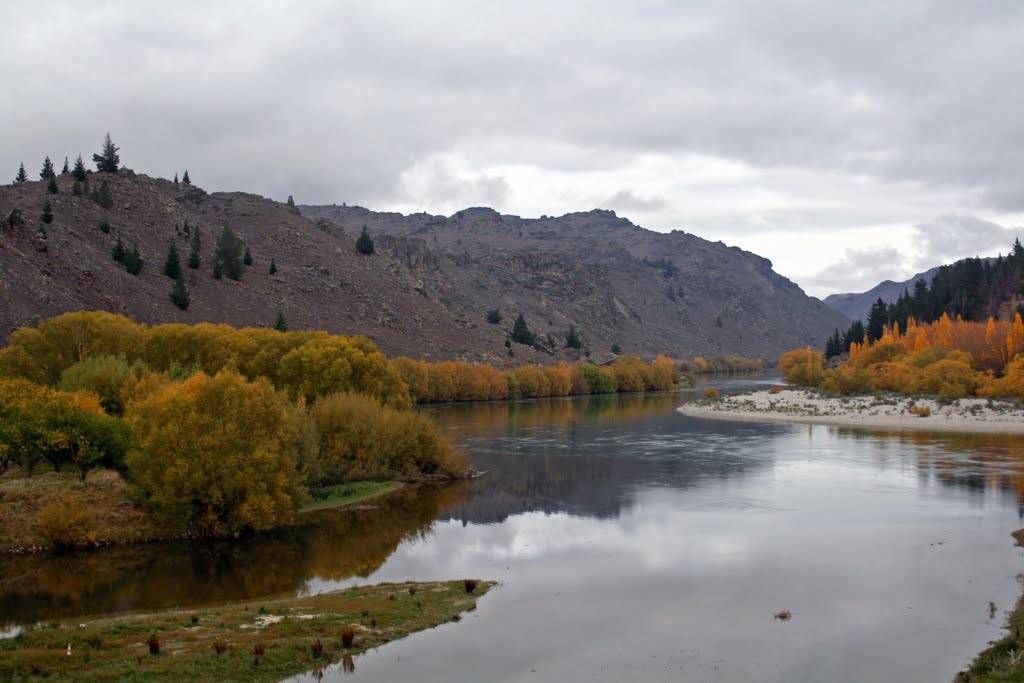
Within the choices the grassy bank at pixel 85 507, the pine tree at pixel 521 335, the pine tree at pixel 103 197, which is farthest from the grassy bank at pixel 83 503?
the pine tree at pixel 521 335

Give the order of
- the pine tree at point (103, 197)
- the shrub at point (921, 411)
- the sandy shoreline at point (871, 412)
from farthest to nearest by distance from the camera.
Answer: the pine tree at point (103, 197), the shrub at point (921, 411), the sandy shoreline at point (871, 412)

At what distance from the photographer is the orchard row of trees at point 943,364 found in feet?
300

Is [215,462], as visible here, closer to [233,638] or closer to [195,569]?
[195,569]

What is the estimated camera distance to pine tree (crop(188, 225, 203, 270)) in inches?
4636

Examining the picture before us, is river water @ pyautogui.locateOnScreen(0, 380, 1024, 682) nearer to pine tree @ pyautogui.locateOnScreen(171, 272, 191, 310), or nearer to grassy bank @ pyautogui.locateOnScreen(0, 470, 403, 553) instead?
grassy bank @ pyautogui.locateOnScreen(0, 470, 403, 553)

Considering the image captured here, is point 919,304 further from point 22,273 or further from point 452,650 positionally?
point 452,650

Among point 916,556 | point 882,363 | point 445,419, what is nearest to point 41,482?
point 916,556

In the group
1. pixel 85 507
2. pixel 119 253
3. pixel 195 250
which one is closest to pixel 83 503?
pixel 85 507

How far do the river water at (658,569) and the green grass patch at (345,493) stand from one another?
125 cm

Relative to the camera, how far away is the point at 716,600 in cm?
2336

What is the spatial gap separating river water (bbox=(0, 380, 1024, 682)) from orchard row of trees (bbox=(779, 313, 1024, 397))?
4447 centimetres

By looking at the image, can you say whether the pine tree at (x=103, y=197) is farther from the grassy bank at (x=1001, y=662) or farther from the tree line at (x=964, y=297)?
the grassy bank at (x=1001, y=662)

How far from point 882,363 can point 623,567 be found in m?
96.7

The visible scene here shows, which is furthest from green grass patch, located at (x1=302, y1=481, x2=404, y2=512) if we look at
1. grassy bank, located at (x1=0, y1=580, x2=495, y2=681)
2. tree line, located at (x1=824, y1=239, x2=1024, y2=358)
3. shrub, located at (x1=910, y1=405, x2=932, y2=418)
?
tree line, located at (x1=824, y1=239, x2=1024, y2=358)
